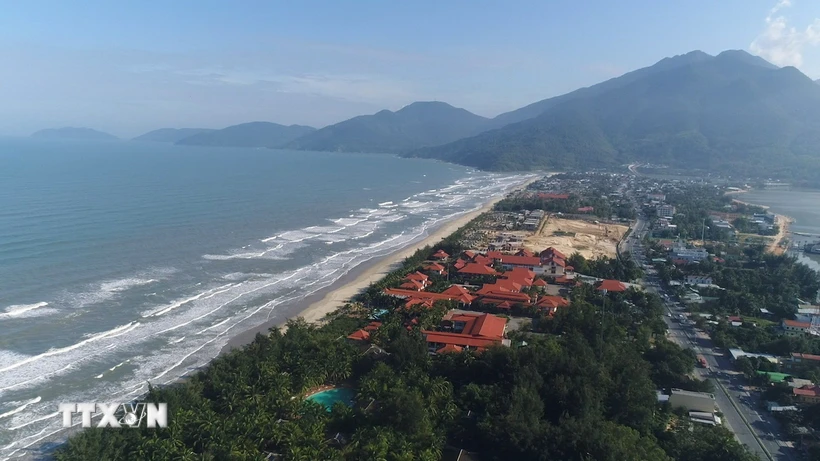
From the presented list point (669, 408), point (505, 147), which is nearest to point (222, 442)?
point (669, 408)

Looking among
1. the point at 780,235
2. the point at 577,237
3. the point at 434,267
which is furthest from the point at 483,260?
the point at 780,235

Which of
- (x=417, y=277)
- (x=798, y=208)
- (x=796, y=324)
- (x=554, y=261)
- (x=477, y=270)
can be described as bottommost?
(x=798, y=208)

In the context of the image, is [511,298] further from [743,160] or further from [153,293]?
[743,160]

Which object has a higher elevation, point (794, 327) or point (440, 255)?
point (440, 255)

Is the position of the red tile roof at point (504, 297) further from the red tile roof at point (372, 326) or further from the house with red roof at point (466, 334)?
the red tile roof at point (372, 326)

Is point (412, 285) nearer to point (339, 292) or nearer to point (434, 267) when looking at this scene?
point (434, 267)

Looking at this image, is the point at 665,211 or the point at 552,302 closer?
the point at 552,302

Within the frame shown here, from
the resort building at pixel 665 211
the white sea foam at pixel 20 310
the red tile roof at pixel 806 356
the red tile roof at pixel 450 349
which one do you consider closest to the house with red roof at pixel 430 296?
the red tile roof at pixel 450 349

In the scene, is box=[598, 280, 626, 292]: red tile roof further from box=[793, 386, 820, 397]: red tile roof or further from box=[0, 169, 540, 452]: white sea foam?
box=[0, 169, 540, 452]: white sea foam
